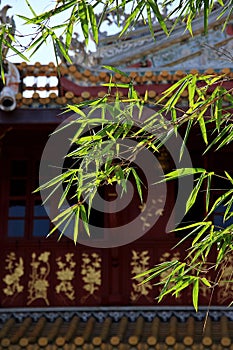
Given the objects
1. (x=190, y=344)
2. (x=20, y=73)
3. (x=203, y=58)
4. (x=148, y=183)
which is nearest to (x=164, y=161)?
(x=148, y=183)

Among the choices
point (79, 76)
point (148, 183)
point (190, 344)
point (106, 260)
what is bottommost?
point (190, 344)

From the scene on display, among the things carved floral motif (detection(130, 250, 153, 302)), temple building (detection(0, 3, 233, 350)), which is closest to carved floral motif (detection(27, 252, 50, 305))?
temple building (detection(0, 3, 233, 350))

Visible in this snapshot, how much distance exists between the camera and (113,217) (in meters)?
9.16

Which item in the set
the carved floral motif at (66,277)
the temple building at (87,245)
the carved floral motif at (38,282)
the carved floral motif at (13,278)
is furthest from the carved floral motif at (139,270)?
the carved floral motif at (13,278)

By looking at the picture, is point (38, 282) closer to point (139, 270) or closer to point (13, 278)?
point (13, 278)

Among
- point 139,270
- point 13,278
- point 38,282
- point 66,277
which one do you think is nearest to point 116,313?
point 139,270

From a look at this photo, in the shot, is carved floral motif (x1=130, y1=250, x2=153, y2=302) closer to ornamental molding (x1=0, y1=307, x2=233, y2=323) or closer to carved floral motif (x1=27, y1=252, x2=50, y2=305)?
ornamental molding (x1=0, y1=307, x2=233, y2=323)

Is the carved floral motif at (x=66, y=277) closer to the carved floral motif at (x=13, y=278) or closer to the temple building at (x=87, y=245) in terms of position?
the temple building at (x=87, y=245)

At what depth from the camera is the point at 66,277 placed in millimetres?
9023

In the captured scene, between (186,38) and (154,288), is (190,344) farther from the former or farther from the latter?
(186,38)

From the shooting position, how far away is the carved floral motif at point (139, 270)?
8.98 meters

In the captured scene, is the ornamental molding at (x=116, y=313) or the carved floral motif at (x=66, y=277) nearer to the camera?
the ornamental molding at (x=116, y=313)

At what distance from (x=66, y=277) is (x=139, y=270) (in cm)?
72

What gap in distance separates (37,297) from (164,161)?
1.89 m
